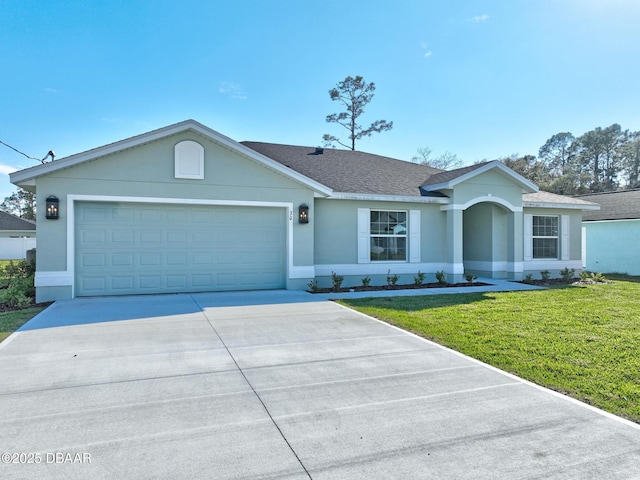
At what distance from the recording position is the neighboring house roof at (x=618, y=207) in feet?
58.0

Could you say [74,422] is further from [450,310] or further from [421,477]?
[450,310]

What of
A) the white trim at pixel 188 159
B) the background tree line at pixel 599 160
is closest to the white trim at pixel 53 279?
the white trim at pixel 188 159

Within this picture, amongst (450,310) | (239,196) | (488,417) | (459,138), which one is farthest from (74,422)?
(459,138)

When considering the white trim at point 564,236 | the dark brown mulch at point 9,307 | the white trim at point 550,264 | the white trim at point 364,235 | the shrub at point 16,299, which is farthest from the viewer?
the white trim at point 564,236

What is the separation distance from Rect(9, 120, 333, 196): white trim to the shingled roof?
172 centimetres

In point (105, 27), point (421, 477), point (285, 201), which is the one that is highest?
point (105, 27)

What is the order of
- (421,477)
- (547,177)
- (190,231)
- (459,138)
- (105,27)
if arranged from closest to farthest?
(421,477), (190,231), (105,27), (459,138), (547,177)

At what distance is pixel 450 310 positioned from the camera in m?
8.52

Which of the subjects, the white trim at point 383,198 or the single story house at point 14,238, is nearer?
the white trim at point 383,198

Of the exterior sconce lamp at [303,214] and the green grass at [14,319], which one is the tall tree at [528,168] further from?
the green grass at [14,319]

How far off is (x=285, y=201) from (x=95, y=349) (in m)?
6.43

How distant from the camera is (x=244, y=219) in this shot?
35.6 ft

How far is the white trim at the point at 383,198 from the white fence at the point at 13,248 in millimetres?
29179

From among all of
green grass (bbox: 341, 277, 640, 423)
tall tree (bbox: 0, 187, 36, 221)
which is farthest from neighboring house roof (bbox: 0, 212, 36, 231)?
green grass (bbox: 341, 277, 640, 423)
